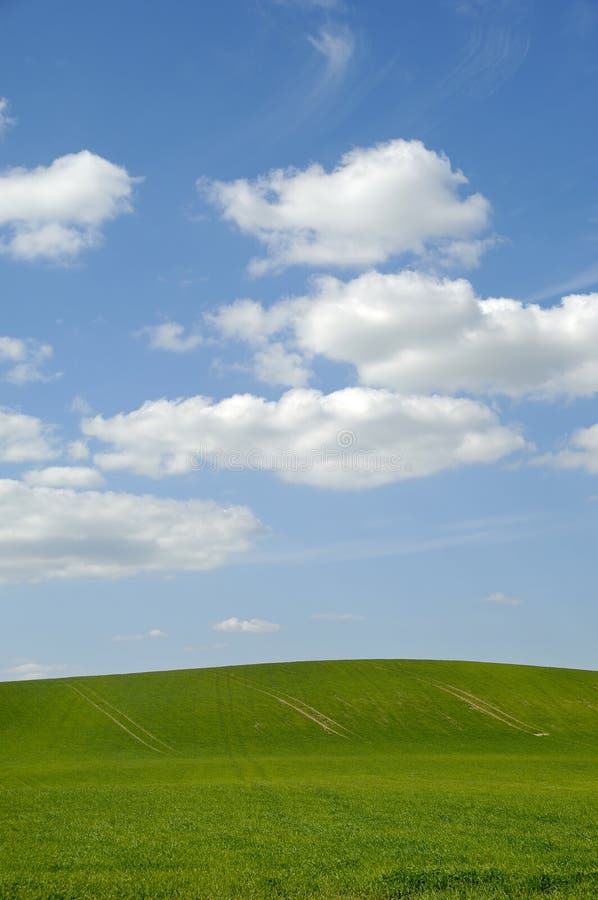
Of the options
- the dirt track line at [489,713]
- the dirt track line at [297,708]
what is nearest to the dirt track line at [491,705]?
the dirt track line at [489,713]

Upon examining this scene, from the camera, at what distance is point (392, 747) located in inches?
→ 2906

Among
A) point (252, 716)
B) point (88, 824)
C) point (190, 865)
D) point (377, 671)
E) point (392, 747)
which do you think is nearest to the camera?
point (190, 865)

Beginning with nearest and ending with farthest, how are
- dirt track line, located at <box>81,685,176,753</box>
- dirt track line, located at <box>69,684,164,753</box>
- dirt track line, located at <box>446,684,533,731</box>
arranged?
1. dirt track line, located at <box>69,684,164,753</box>
2. dirt track line, located at <box>81,685,176,753</box>
3. dirt track line, located at <box>446,684,533,731</box>

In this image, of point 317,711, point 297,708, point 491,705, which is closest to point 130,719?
point 297,708

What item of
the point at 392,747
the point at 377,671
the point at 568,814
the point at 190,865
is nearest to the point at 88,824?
the point at 190,865

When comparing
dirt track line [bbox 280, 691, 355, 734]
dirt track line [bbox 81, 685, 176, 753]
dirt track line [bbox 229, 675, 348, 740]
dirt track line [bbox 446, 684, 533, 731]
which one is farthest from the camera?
dirt track line [bbox 446, 684, 533, 731]

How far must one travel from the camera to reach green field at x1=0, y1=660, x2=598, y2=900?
16266 mm

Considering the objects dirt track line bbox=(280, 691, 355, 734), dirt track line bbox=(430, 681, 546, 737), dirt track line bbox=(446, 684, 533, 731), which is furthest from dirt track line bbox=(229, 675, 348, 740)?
dirt track line bbox=(446, 684, 533, 731)

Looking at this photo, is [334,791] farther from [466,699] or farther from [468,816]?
[466,699]

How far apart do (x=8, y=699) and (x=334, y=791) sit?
78.9 meters

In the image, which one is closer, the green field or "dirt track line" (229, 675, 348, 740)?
the green field

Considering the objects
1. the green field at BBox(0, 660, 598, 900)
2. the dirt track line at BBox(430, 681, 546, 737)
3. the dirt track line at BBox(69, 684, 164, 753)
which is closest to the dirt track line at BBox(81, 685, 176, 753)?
the green field at BBox(0, 660, 598, 900)

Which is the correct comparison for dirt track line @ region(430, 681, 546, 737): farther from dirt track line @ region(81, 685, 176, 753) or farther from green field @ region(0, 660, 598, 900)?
dirt track line @ region(81, 685, 176, 753)

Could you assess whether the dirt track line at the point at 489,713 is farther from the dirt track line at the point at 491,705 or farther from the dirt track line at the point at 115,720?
the dirt track line at the point at 115,720
